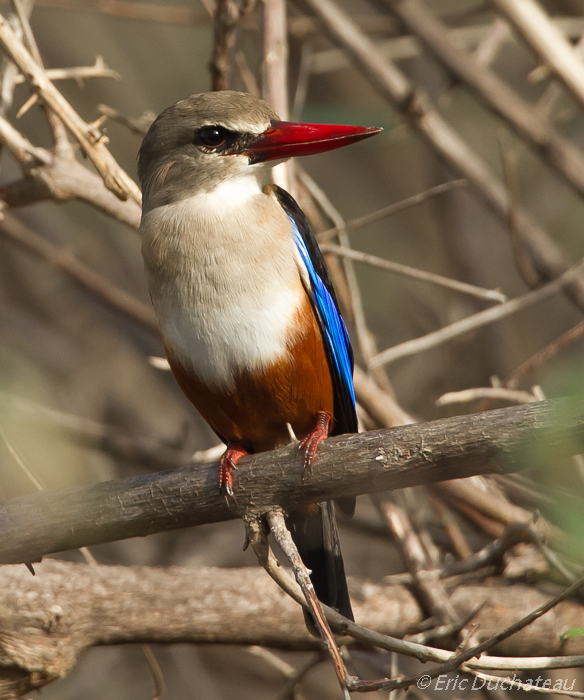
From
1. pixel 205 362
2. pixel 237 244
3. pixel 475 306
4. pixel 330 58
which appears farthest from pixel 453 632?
pixel 330 58

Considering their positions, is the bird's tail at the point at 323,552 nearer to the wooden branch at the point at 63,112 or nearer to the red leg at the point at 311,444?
the red leg at the point at 311,444

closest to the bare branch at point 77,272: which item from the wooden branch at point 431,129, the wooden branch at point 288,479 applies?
the wooden branch at point 431,129

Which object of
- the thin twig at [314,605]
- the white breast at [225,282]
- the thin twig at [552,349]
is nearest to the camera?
the thin twig at [314,605]

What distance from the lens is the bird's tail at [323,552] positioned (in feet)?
9.65

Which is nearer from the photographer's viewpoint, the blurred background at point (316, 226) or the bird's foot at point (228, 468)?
the bird's foot at point (228, 468)

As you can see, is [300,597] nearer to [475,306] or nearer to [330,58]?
[475,306]

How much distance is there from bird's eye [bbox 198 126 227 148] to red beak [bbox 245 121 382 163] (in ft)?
0.34

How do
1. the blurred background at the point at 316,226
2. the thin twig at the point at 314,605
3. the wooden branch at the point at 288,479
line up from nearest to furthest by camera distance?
the thin twig at the point at 314,605 → the wooden branch at the point at 288,479 → the blurred background at the point at 316,226

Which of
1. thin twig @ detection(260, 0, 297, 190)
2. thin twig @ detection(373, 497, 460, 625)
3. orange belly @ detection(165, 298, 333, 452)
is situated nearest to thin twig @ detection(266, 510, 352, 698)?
orange belly @ detection(165, 298, 333, 452)

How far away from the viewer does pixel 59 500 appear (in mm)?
2479

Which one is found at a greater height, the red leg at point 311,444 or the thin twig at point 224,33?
the thin twig at point 224,33

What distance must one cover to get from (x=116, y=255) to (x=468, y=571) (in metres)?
3.18

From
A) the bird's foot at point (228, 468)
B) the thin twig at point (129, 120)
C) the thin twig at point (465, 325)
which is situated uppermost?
the thin twig at point (129, 120)

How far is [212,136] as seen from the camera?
2863 millimetres
